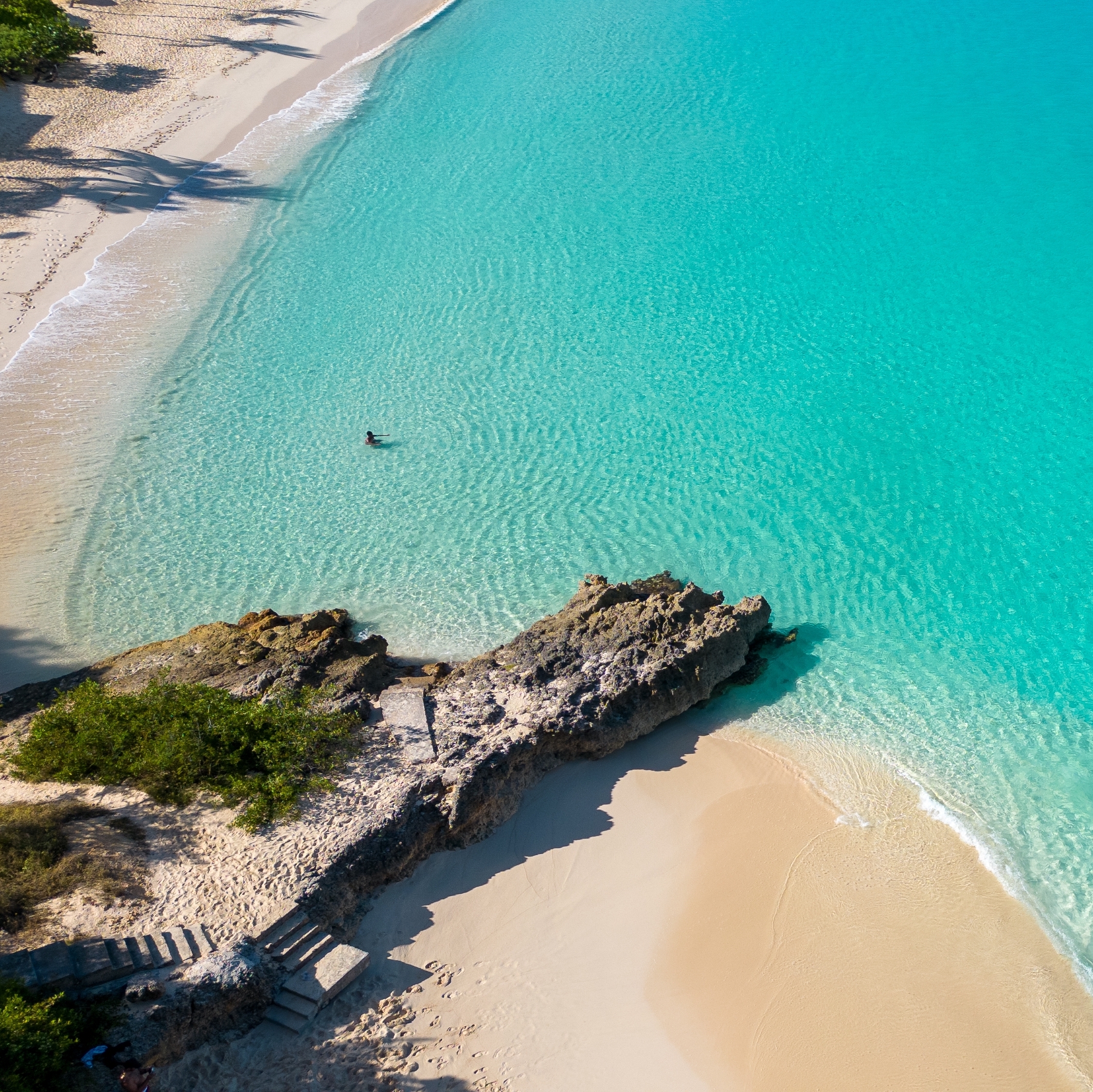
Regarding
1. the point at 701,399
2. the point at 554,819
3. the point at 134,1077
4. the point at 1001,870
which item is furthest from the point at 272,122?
the point at 1001,870

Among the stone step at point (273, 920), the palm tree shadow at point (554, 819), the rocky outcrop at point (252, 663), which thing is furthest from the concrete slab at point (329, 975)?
the rocky outcrop at point (252, 663)

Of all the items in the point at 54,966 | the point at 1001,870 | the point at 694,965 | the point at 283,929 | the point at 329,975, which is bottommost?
the point at 1001,870

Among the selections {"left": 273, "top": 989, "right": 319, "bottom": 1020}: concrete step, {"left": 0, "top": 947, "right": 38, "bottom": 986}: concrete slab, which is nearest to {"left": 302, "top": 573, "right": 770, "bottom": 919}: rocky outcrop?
{"left": 273, "top": 989, "right": 319, "bottom": 1020}: concrete step

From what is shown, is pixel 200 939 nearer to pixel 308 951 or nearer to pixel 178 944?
pixel 178 944

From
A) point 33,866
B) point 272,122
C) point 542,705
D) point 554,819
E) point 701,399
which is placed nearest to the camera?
point 33,866

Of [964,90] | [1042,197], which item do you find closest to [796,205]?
[1042,197]
